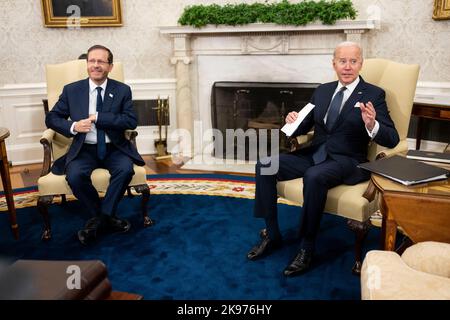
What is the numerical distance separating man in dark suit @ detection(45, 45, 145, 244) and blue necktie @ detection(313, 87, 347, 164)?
4.36 ft

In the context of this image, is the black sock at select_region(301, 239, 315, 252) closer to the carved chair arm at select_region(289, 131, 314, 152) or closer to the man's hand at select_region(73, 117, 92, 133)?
the carved chair arm at select_region(289, 131, 314, 152)

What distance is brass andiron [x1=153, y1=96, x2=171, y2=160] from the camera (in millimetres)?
5320

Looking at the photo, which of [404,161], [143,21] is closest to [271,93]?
[143,21]

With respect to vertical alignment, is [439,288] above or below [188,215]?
above

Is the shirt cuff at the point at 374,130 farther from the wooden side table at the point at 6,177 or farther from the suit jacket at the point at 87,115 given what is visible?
the wooden side table at the point at 6,177

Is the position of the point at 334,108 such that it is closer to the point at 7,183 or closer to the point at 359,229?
the point at 359,229

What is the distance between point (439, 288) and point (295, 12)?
12.0 ft

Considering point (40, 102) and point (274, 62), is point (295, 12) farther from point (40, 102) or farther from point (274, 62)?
point (40, 102)

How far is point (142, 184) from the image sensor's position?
327 cm

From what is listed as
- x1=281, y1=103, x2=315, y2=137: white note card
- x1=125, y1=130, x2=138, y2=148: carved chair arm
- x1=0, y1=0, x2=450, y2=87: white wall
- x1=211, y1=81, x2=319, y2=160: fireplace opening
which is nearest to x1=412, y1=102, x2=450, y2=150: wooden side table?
x1=0, y1=0, x2=450, y2=87: white wall

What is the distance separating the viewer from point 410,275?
5.07 feet

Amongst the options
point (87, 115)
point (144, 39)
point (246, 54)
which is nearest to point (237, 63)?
point (246, 54)

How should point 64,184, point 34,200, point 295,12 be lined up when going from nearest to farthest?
point 64,184, point 34,200, point 295,12

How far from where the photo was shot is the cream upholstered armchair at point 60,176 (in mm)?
3070
